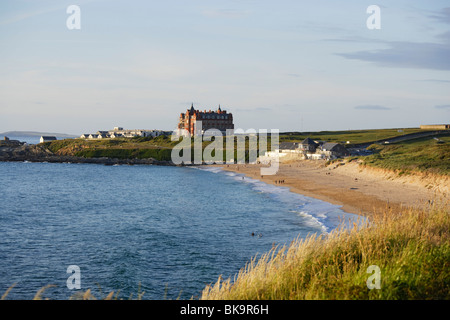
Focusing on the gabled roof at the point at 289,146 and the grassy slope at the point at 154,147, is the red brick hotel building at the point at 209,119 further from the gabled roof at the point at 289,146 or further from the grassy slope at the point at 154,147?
the gabled roof at the point at 289,146

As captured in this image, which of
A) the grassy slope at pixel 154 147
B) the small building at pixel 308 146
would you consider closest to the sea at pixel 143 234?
the grassy slope at pixel 154 147

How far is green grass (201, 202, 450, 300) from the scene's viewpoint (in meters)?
10.7

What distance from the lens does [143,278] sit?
81.6ft

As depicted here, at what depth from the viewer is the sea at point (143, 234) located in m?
24.2

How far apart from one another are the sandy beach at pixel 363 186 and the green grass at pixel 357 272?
58.6ft

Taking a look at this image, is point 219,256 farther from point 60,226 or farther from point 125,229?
point 60,226

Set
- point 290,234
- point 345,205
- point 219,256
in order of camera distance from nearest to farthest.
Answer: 1. point 219,256
2. point 290,234
3. point 345,205

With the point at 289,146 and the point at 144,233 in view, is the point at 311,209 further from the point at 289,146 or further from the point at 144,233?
the point at 289,146

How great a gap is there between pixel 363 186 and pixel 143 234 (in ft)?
121

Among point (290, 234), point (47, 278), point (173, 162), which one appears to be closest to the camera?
point (47, 278)

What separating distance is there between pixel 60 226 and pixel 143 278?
784 inches

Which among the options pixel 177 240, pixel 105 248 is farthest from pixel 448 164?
pixel 105 248

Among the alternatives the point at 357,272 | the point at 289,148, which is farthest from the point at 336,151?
the point at 357,272

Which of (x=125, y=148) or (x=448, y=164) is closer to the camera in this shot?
(x=448, y=164)
